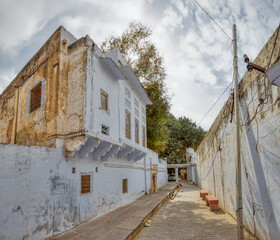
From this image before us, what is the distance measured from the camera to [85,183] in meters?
7.85

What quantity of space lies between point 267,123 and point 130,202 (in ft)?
31.9

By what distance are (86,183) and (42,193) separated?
6.79ft

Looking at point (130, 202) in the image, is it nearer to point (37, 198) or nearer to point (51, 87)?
point (37, 198)

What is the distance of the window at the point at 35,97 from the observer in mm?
8750

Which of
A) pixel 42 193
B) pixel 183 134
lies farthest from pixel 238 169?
pixel 183 134

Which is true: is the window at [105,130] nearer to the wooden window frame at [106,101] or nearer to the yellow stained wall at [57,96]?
the wooden window frame at [106,101]

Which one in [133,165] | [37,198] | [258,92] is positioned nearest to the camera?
[258,92]

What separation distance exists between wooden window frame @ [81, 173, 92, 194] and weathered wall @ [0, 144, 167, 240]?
0.17m

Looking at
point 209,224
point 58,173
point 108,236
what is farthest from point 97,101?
point 209,224

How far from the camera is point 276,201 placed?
478 centimetres

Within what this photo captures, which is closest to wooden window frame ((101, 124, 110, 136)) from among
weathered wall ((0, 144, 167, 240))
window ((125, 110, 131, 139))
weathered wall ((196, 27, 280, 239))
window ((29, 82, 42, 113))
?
weathered wall ((0, 144, 167, 240))

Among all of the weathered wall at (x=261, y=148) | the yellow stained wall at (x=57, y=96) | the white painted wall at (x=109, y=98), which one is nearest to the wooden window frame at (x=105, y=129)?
the white painted wall at (x=109, y=98)

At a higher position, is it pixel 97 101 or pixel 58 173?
pixel 97 101

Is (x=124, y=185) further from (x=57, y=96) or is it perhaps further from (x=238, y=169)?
(x=238, y=169)
